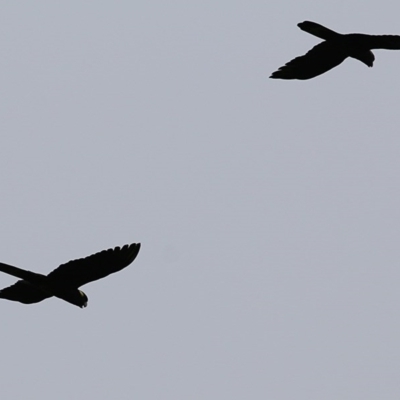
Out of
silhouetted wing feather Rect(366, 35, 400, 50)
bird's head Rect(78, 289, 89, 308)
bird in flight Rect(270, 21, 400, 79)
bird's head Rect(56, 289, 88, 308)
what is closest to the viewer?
bird's head Rect(56, 289, 88, 308)

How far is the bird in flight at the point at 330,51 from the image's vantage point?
19.8 m

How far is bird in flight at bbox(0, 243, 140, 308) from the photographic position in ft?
60.4

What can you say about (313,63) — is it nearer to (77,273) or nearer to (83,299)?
(77,273)

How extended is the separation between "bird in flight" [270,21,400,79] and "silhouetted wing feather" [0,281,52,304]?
218 inches

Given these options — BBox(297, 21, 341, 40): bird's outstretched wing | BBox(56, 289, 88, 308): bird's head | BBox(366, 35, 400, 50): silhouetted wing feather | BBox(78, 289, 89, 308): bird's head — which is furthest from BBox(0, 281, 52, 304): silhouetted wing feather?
BBox(366, 35, 400, 50): silhouetted wing feather

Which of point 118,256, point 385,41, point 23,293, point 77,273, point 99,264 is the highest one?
point 385,41

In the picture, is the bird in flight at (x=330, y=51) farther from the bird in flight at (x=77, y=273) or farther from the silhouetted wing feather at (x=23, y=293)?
the silhouetted wing feather at (x=23, y=293)

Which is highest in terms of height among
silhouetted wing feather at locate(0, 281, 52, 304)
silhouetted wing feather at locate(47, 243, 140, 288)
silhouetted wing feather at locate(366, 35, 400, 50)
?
silhouetted wing feather at locate(366, 35, 400, 50)

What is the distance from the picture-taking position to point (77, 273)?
18594 mm

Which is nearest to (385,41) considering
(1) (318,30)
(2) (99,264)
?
(1) (318,30)

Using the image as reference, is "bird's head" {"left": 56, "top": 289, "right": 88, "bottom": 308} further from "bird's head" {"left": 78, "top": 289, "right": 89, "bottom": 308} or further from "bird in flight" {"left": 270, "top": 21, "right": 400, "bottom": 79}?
"bird in flight" {"left": 270, "top": 21, "right": 400, "bottom": 79}

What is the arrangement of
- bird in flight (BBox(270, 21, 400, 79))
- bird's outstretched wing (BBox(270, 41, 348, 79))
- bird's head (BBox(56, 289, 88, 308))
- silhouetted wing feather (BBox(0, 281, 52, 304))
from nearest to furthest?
bird's head (BBox(56, 289, 88, 308)), silhouetted wing feather (BBox(0, 281, 52, 304)), bird in flight (BBox(270, 21, 400, 79)), bird's outstretched wing (BBox(270, 41, 348, 79))

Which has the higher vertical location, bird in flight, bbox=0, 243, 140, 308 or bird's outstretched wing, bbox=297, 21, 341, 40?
bird's outstretched wing, bbox=297, 21, 341, 40

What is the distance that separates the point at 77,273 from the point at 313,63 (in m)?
5.60
